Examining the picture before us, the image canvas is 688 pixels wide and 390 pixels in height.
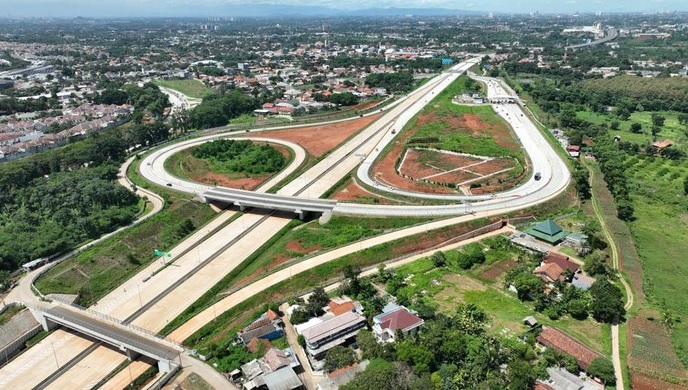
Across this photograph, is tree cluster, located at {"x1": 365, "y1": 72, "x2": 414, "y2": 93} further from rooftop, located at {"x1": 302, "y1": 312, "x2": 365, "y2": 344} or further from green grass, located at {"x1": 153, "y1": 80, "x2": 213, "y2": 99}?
rooftop, located at {"x1": 302, "y1": 312, "x2": 365, "y2": 344}

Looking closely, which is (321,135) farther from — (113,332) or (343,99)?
(113,332)

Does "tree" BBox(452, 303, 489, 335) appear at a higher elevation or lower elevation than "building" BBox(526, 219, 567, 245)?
lower

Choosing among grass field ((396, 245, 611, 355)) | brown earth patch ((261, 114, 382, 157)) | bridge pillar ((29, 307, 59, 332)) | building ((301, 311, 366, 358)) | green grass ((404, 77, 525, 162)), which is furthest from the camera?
brown earth patch ((261, 114, 382, 157))

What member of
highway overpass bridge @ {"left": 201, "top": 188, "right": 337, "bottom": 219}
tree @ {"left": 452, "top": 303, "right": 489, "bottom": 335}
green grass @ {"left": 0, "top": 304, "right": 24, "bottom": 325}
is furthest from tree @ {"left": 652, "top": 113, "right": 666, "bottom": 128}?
green grass @ {"left": 0, "top": 304, "right": 24, "bottom": 325}

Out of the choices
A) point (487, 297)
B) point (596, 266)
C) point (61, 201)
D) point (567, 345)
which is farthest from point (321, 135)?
point (567, 345)

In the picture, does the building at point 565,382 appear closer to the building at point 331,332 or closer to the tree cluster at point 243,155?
the building at point 331,332
